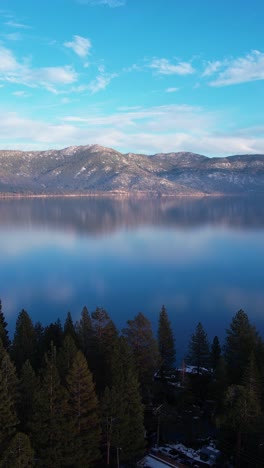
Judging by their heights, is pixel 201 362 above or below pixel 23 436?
below

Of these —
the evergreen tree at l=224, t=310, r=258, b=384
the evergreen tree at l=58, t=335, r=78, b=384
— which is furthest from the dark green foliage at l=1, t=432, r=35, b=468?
the evergreen tree at l=224, t=310, r=258, b=384

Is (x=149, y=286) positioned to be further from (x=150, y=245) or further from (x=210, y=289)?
(x=150, y=245)

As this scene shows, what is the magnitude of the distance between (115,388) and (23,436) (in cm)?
533

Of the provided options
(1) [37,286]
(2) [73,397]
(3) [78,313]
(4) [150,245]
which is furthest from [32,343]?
(4) [150,245]

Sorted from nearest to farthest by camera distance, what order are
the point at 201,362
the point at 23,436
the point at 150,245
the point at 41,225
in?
the point at 23,436, the point at 201,362, the point at 150,245, the point at 41,225

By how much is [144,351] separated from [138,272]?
48.9 m

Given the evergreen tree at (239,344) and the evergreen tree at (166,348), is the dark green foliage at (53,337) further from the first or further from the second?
the evergreen tree at (239,344)

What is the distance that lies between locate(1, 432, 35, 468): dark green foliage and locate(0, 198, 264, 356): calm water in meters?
27.0

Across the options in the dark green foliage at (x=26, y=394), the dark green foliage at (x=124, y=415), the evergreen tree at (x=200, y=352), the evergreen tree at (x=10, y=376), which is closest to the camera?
the evergreen tree at (x=10, y=376)

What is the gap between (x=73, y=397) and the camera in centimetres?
1875

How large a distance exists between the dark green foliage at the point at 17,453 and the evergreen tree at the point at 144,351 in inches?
485

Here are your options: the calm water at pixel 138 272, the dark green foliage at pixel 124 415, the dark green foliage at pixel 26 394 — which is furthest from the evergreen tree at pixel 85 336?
the calm water at pixel 138 272

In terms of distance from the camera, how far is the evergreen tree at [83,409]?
18453mm

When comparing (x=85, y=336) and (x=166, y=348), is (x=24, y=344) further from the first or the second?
(x=166, y=348)
